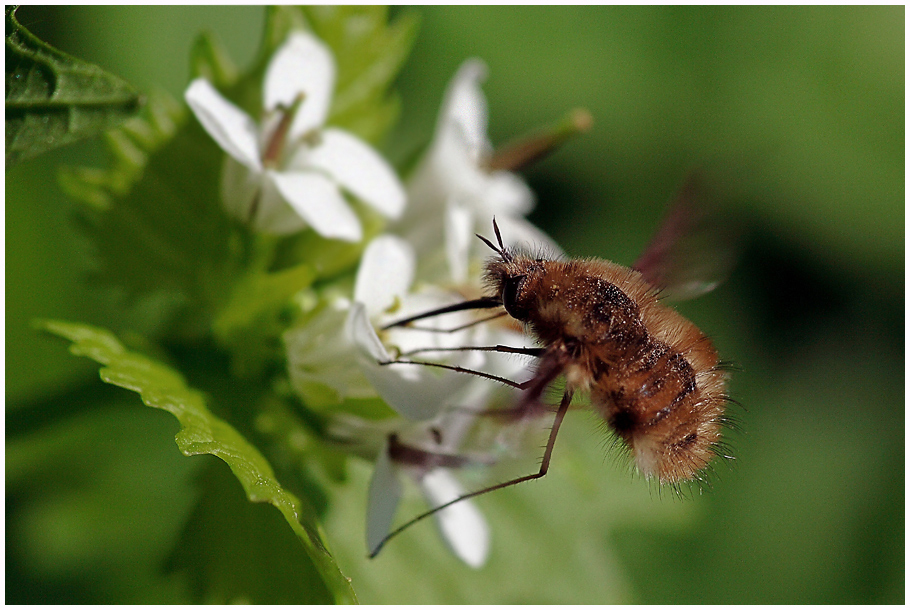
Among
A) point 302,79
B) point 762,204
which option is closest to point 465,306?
point 302,79

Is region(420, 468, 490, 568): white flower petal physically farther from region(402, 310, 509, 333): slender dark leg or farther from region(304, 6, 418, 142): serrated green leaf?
region(304, 6, 418, 142): serrated green leaf

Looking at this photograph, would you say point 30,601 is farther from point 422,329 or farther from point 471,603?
point 422,329

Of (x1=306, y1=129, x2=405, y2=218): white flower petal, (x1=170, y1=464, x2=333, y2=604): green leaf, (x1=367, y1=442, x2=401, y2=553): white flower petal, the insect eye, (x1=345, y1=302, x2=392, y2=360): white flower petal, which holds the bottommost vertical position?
(x1=170, y1=464, x2=333, y2=604): green leaf

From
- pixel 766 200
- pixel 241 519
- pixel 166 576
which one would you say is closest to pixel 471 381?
pixel 241 519

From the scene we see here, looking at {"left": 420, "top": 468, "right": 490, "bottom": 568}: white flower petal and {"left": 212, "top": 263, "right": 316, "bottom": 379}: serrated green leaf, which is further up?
{"left": 212, "top": 263, "right": 316, "bottom": 379}: serrated green leaf

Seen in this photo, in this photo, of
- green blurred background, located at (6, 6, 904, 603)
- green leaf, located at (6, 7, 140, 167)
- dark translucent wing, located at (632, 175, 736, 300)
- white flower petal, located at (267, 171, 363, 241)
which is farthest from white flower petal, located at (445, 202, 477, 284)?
green blurred background, located at (6, 6, 904, 603)

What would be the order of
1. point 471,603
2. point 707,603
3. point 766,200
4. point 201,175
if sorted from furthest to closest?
point 766,200 < point 707,603 < point 471,603 < point 201,175

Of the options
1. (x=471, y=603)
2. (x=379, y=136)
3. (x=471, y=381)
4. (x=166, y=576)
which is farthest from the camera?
(x=471, y=603)
